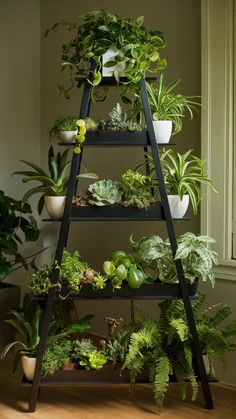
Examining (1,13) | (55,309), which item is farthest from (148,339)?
(1,13)

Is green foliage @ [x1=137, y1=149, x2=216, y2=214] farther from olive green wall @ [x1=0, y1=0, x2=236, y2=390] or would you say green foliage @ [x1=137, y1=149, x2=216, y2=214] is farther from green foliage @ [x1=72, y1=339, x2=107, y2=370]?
green foliage @ [x1=72, y1=339, x2=107, y2=370]

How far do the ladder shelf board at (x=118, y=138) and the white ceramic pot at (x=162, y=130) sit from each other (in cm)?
6

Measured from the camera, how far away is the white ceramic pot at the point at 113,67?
9.82 ft

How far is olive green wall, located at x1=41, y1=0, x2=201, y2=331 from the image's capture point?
147 inches

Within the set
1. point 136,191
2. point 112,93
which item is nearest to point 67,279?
point 136,191

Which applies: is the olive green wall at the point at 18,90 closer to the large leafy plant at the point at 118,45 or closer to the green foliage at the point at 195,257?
the large leafy plant at the point at 118,45

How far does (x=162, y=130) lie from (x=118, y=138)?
0.23 metres

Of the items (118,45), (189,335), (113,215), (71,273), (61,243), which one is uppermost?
(118,45)

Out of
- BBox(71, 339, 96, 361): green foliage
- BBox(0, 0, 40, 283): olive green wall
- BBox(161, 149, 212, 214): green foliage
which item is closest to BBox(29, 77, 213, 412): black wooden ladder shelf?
BBox(161, 149, 212, 214): green foliage

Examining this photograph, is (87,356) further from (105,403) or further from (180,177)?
(180,177)

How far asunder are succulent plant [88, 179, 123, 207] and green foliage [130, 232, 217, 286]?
1.01ft

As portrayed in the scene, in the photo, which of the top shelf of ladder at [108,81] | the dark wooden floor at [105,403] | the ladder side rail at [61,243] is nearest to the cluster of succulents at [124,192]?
Answer: the ladder side rail at [61,243]

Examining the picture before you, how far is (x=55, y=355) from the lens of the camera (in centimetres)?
313

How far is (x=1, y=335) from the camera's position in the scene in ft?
12.5
